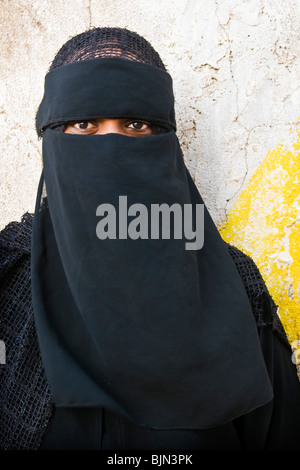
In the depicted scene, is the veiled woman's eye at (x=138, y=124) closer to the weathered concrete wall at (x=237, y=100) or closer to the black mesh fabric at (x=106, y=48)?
the black mesh fabric at (x=106, y=48)

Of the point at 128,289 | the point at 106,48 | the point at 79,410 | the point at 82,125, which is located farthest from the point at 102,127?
the point at 79,410

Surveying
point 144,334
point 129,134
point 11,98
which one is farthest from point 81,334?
point 11,98

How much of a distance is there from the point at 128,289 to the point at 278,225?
68cm

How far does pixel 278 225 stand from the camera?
144 centimetres

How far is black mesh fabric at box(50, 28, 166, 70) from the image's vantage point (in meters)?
1.17

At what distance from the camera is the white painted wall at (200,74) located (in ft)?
4.76

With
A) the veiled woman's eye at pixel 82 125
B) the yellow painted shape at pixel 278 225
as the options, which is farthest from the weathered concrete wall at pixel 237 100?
the veiled woman's eye at pixel 82 125

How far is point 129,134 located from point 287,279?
703 millimetres

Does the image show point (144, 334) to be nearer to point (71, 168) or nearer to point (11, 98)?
point (71, 168)

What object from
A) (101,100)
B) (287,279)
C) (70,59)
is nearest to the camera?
(101,100)

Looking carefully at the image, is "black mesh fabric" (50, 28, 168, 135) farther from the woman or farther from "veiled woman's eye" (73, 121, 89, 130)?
"veiled woman's eye" (73, 121, 89, 130)

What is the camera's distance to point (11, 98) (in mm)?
1673

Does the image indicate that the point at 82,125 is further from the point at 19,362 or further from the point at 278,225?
the point at 278,225

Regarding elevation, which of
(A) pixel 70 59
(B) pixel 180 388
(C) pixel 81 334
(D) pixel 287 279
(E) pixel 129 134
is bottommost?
(B) pixel 180 388
